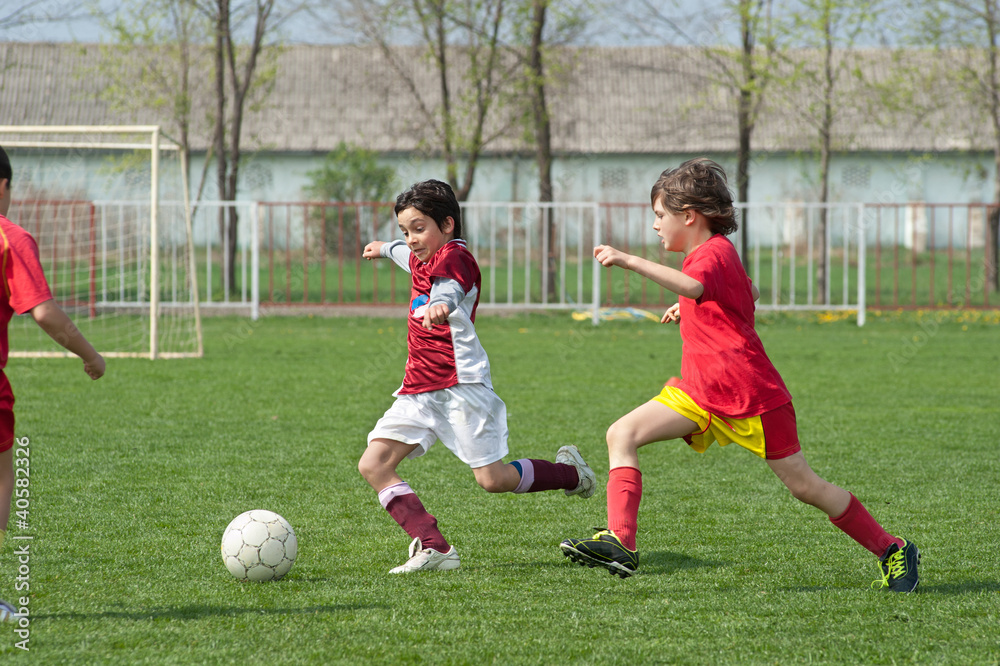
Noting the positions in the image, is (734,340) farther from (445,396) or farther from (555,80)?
(555,80)

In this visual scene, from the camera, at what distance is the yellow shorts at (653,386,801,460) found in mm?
3117

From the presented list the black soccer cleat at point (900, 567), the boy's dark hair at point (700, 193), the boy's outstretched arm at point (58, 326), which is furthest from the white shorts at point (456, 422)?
the black soccer cleat at point (900, 567)

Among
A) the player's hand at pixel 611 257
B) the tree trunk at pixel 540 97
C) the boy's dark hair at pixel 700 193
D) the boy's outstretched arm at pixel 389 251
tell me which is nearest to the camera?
the player's hand at pixel 611 257

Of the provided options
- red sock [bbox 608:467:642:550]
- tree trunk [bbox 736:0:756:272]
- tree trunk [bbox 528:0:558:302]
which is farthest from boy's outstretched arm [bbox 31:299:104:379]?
tree trunk [bbox 736:0:756:272]

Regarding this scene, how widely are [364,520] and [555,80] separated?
1419 centimetres

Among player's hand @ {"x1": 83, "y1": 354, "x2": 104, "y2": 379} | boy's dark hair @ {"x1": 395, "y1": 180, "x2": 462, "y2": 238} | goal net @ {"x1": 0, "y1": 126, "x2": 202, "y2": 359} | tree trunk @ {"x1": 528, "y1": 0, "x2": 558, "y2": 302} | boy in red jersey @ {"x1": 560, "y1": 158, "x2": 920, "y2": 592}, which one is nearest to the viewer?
player's hand @ {"x1": 83, "y1": 354, "x2": 104, "y2": 379}

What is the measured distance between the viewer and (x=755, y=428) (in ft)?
10.2

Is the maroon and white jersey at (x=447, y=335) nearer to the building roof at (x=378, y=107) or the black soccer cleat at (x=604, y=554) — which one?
the black soccer cleat at (x=604, y=554)

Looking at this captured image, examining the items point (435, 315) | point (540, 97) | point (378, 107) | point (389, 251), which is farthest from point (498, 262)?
point (435, 315)

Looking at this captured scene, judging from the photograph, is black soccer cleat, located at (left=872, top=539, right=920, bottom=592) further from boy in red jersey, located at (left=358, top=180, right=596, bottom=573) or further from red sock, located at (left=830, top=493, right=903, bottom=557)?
boy in red jersey, located at (left=358, top=180, right=596, bottom=573)

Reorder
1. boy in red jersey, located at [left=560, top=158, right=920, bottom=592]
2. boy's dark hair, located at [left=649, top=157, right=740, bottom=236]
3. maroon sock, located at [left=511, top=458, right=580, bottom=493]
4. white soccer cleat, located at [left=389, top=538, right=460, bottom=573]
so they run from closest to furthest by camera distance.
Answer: boy in red jersey, located at [left=560, top=158, right=920, bottom=592]
boy's dark hair, located at [left=649, top=157, right=740, bottom=236]
white soccer cleat, located at [left=389, top=538, right=460, bottom=573]
maroon sock, located at [left=511, top=458, right=580, bottom=493]

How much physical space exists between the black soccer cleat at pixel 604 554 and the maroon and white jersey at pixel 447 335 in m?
0.66

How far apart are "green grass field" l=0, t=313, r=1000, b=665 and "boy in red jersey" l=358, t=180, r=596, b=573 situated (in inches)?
9.8

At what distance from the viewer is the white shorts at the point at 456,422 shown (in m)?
3.48
